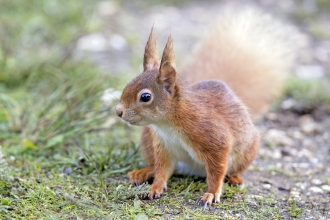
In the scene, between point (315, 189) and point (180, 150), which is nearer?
point (180, 150)

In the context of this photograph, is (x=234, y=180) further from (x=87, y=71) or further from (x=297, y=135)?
(x=87, y=71)

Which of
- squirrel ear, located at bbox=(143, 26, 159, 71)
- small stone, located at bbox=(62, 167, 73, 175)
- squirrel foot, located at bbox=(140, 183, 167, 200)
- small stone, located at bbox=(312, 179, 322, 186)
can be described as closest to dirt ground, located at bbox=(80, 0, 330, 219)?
small stone, located at bbox=(312, 179, 322, 186)

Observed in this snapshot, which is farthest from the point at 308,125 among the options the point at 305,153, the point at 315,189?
the point at 315,189

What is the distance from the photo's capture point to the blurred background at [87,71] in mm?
3316

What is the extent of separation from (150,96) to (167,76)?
13 centimetres

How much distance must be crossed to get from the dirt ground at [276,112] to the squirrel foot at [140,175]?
0.55m

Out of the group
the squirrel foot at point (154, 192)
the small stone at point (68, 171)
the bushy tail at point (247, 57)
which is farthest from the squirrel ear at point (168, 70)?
the bushy tail at point (247, 57)

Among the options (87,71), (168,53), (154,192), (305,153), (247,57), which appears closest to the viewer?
(168,53)

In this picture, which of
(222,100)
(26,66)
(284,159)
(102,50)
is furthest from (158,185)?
(102,50)

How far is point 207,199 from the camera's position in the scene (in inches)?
106

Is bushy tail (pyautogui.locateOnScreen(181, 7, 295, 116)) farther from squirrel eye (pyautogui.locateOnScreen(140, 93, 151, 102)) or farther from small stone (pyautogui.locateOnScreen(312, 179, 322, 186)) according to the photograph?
squirrel eye (pyautogui.locateOnScreen(140, 93, 151, 102))

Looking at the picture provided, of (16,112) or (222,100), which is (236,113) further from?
(16,112)

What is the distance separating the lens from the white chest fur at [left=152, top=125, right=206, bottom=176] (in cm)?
269

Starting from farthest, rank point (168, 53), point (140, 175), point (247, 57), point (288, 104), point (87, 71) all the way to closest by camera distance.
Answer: point (288, 104) < point (87, 71) < point (247, 57) < point (140, 175) < point (168, 53)
